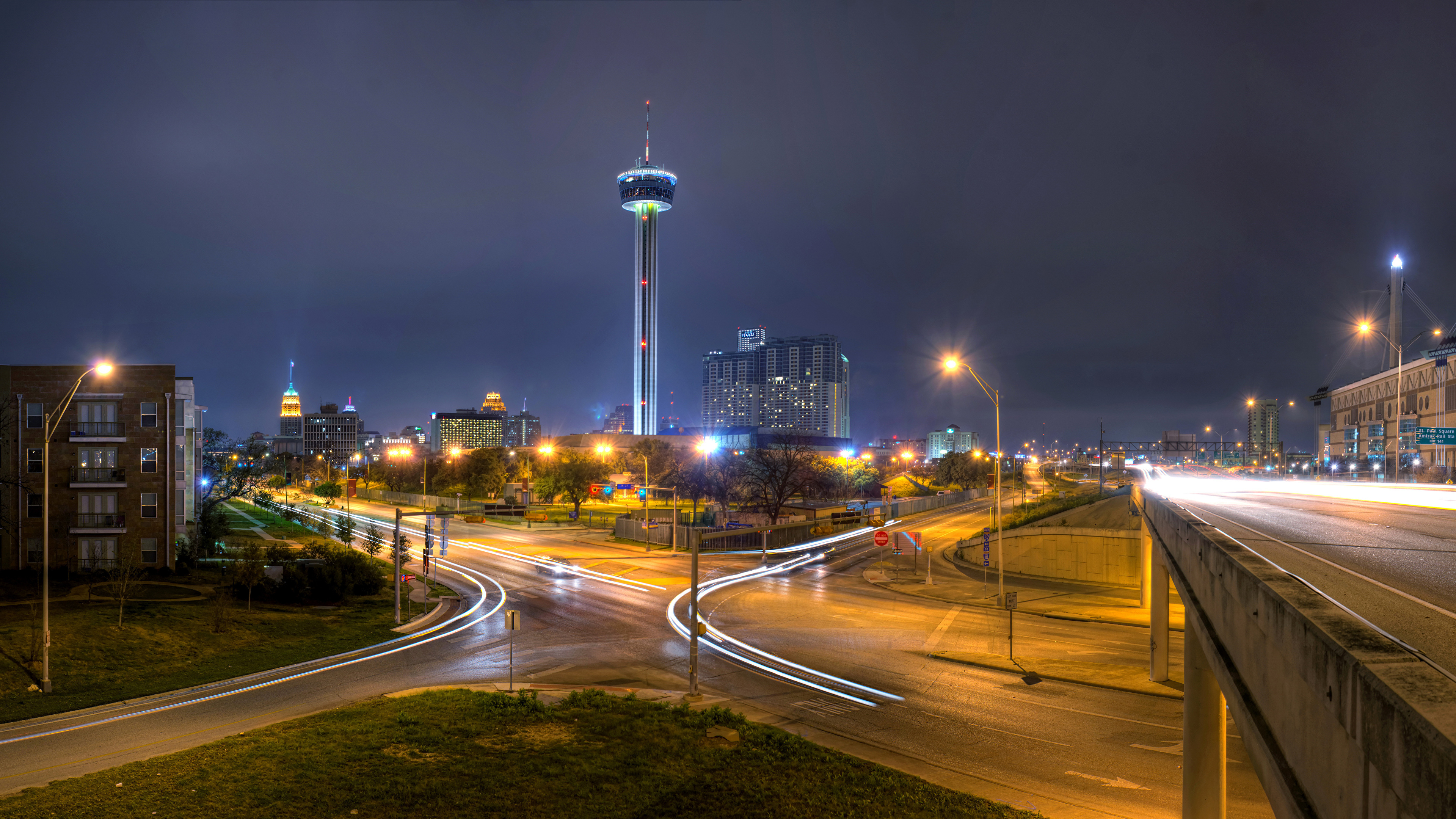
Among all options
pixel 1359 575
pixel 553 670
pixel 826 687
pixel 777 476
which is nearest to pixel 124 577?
pixel 553 670

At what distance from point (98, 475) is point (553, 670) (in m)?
30.7

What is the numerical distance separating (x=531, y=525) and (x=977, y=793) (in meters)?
58.2

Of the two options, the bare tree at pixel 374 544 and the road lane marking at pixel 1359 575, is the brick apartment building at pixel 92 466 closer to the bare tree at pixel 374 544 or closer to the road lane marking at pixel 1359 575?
the bare tree at pixel 374 544

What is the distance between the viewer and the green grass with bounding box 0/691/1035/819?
13.4 metres

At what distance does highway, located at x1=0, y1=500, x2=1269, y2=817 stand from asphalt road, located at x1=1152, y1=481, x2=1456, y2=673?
5.48m

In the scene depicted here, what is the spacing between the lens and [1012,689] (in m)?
21.5

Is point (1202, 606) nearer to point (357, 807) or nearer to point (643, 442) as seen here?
point (357, 807)

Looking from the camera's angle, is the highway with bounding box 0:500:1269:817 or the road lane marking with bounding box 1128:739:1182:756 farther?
the road lane marking with bounding box 1128:739:1182:756

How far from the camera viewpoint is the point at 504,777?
49.2ft

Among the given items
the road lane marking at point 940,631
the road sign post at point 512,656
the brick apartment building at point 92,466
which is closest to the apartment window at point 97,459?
the brick apartment building at point 92,466

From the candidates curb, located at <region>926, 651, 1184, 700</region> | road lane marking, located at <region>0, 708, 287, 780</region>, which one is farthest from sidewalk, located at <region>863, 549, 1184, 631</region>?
road lane marking, located at <region>0, 708, 287, 780</region>

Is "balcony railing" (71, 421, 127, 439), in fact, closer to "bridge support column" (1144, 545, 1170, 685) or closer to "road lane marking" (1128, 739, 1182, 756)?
"road lane marking" (1128, 739, 1182, 756)

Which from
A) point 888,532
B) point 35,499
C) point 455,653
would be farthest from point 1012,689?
point 35,499

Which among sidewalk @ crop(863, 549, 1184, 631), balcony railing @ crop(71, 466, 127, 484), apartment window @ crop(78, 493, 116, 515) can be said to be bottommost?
sidewalk @ crop(863, 549, 1184, 631)
